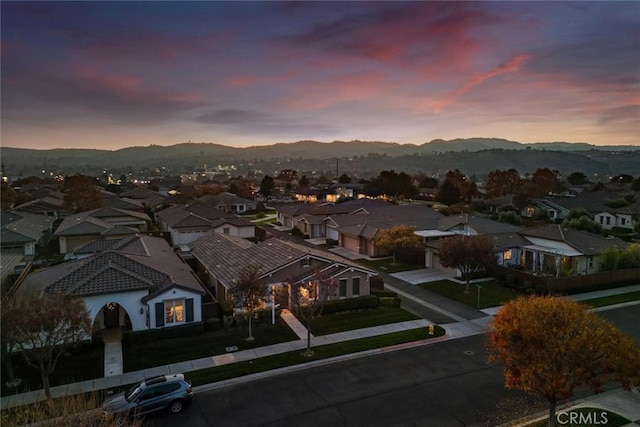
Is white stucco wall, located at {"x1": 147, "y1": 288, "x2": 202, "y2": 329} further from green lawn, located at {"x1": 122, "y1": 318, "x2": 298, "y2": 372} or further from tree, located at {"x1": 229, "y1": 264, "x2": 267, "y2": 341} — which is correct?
tree, located at {"x1": 229, "y1": 264, "x2": 267, "y2": 341}

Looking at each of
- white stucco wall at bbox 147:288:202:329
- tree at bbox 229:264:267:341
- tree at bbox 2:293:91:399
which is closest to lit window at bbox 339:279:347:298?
tree at bbox 229:264:267:341

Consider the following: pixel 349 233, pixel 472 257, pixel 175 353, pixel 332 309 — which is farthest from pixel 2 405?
pixel 349 233

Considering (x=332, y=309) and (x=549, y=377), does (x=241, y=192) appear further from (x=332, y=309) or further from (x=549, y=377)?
(x=549, y=377)

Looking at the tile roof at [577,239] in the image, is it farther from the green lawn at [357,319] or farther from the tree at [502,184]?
the tree at [502,184]

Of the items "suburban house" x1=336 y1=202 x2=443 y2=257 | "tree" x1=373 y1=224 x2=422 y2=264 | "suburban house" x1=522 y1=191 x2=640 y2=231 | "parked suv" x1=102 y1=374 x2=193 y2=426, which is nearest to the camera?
"parked suv" x1=102 y1=374 x2=193 y2=426

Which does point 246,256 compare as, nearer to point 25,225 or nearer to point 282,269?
point 282,269
